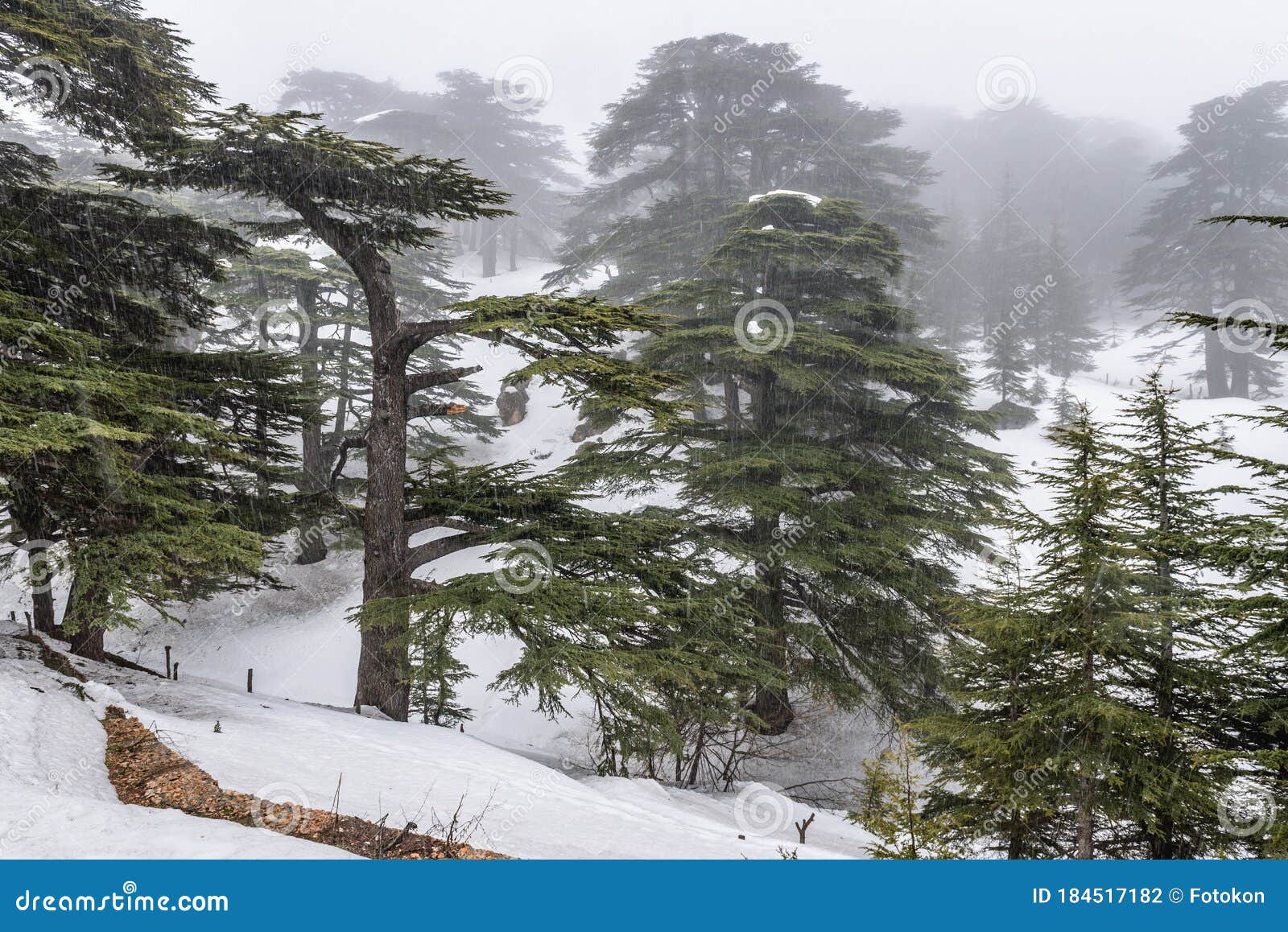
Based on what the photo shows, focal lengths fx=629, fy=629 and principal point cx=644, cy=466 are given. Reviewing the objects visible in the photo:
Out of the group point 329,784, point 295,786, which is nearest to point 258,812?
point 295,786

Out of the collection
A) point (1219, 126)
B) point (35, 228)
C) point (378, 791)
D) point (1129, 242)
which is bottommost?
point (378, 791)

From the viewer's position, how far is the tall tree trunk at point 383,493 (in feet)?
29.8

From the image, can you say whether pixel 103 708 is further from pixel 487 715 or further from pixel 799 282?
pixel 799 282

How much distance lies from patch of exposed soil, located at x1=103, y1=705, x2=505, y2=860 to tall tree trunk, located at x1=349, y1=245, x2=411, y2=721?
4.11 m

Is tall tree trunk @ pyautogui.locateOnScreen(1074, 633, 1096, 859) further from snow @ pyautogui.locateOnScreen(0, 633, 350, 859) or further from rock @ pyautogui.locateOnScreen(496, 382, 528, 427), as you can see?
rock @ pyautogui.locateOnScreen(496, 382, 528, 427)

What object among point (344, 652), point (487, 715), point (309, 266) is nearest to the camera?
point (487, 715)

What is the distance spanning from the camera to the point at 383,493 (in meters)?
9.16

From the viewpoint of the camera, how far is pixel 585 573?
8.69m

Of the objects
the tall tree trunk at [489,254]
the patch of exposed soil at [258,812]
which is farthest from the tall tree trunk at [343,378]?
the tall tree trunk at [489,254]

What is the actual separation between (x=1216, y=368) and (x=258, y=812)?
36.7 meters

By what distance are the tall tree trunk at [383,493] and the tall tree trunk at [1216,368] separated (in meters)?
33.6

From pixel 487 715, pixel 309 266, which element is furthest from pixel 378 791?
pixel 309 266

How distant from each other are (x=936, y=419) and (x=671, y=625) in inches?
304

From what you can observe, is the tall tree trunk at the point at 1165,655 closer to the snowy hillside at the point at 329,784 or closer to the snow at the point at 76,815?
the snowy hillside at the point at 329,784
